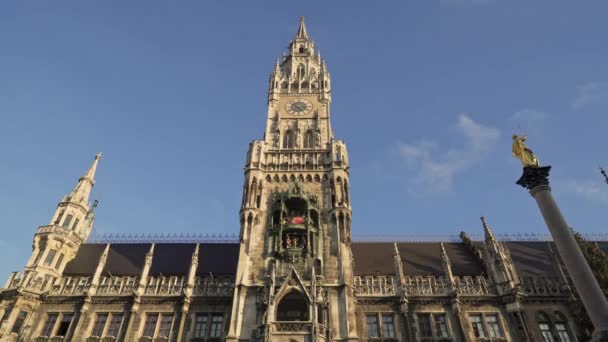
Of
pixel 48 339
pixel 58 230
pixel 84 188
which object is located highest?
pixel 84 188

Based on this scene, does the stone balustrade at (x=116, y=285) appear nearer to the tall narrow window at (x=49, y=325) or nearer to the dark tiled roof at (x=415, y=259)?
the tall narrow window at (x=49, y=325)

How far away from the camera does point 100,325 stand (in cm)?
3419

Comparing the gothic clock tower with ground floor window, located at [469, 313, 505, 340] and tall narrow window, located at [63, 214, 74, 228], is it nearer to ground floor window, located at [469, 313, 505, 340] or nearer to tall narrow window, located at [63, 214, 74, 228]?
ground floor window, located at [469, 313, 505, 340]

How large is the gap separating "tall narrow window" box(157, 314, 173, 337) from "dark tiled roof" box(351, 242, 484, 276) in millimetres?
16880

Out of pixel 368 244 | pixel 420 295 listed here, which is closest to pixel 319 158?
pixel 368 244

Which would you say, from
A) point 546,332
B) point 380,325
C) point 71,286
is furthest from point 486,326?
point 71,286

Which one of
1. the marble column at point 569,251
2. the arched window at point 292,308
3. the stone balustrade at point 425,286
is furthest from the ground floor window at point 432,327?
the marble column at point 569,251

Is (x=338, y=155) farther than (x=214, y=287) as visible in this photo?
Yes

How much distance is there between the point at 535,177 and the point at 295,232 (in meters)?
19.1

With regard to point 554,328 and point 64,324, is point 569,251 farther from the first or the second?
Result: point 64,324

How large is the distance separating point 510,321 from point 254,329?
68.5 feet

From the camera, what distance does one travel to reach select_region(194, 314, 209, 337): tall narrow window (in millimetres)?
33125

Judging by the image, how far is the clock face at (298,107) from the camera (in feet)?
156

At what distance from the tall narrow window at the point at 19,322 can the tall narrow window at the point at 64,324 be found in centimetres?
298
